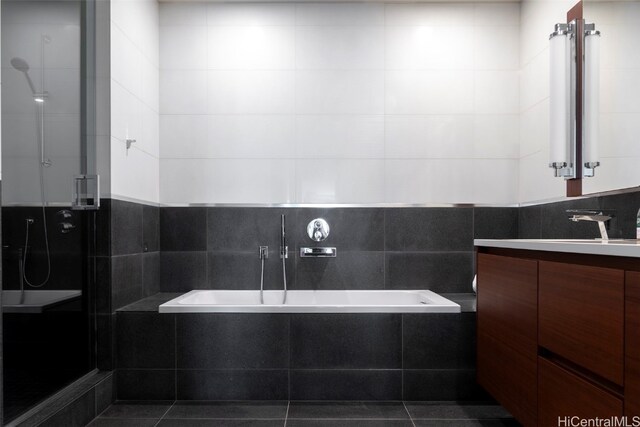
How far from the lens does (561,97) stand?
7.82ft

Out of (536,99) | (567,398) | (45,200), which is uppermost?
(536,99)

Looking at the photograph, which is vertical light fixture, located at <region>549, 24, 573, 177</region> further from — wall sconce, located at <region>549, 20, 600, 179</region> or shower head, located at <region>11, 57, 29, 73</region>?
shower head, located at <region>11, 57, 29, 73</region>

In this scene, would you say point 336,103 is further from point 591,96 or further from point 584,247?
point 584,247

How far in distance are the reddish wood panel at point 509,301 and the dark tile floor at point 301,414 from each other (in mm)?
485

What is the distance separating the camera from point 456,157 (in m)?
3.17

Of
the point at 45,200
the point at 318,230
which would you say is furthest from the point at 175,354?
the point at 318,230

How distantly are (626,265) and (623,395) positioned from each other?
34 centimetres

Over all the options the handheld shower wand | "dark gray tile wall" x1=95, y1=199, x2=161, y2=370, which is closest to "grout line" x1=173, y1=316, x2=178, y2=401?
"dark gray tile wall" x1=95, y1=199, x2=161, y2=370

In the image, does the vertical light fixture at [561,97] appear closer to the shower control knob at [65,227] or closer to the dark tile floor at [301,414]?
the dark tile floor at [301,414]

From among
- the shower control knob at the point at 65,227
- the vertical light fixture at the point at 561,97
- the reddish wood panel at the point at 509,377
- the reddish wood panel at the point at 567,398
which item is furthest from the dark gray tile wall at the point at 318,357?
the vertical light fixture at the point at 561,97

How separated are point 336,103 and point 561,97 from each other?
1.42 m

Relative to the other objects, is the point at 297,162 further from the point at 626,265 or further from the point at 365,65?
the point at 626,265

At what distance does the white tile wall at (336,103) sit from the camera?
3148mm

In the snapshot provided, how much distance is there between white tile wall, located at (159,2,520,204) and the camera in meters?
3.15
